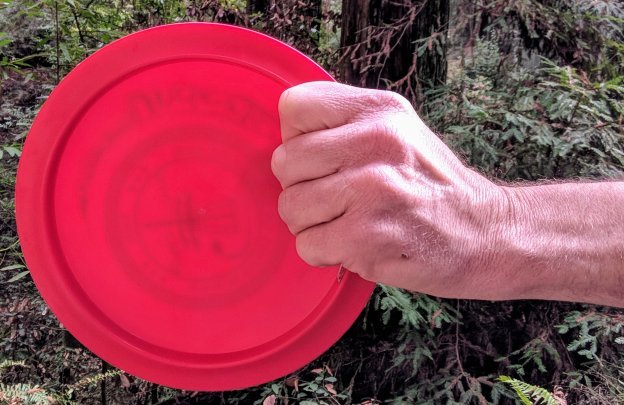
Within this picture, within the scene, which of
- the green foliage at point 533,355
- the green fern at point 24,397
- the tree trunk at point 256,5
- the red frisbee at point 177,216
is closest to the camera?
the red frisbee at point 177,216

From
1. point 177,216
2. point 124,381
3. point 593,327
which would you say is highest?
point 177,216

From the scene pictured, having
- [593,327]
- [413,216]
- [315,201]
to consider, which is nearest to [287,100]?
[315,201]

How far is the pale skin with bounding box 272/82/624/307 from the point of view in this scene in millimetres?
993

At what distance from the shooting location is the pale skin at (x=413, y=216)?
0.99 m

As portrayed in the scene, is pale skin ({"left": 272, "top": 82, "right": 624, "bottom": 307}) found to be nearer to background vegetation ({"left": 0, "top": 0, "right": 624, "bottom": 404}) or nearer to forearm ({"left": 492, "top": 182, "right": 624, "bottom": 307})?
forearm ({"left": 492, "top": 182, "right": 624, "bottom": 307})

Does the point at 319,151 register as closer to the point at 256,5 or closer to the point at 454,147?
the point at 454,147

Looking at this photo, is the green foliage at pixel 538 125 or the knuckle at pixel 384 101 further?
the green foliage at pixel 538 125

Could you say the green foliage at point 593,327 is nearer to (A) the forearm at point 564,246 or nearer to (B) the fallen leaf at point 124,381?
(A) the forearm at point 564,246

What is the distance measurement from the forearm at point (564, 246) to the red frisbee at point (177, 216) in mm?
333

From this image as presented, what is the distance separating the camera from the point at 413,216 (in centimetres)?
102

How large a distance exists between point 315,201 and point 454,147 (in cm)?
145

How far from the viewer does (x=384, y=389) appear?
2.38m

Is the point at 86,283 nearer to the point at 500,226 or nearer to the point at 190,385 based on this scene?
the point at 190,385

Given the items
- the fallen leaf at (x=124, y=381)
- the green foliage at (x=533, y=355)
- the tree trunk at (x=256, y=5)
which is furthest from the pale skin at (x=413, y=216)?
→ the tree trunk at (x=256, y=5)
